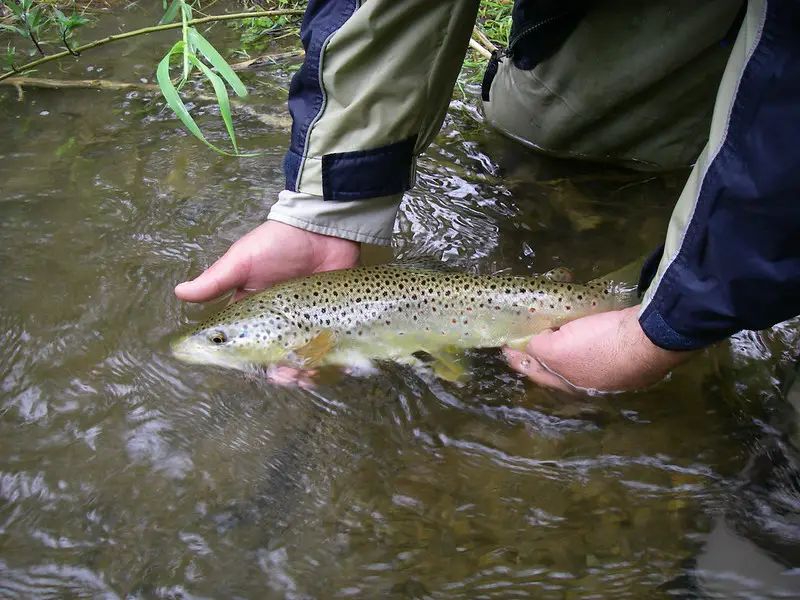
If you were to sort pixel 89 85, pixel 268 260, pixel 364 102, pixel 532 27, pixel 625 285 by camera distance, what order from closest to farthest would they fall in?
pixel 364 102 → pixel 625 285 → pixel 268 260 → pixel 532 27 → pixel 89 85

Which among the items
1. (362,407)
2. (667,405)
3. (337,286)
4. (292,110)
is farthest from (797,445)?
(292,110)

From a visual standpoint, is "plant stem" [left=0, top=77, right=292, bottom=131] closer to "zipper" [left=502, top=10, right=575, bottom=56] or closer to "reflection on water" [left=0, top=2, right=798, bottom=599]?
"reflection on water" [left=0, top=2, right=798, bottom=599]

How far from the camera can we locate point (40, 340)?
2.44 metres

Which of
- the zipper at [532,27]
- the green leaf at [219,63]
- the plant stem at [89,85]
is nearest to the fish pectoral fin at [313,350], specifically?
the green leaf at [219,63]

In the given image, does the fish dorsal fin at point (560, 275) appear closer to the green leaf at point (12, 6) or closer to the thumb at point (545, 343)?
the thumb at point (545, 343)

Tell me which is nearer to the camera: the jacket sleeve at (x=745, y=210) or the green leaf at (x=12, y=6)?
the jacket sleeve at (x=745, y=210)

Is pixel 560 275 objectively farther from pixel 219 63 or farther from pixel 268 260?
pixel 219 63

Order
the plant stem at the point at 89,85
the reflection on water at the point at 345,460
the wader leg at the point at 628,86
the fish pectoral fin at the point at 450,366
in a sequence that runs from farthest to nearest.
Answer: the plant stem at the point at 89,85 → the wader leg at the point at 628,86 → the fish pectoral fin at the point at 450,366 → the reflection on water at the point at 345,460

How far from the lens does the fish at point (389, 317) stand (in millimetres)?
2367

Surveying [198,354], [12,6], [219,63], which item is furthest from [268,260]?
[12,6]

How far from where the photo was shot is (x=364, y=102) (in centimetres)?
224

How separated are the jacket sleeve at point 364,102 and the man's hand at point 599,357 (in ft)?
2.87

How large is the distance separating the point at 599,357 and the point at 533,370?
0.34m

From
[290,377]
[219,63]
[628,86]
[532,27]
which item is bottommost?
[290,377]
